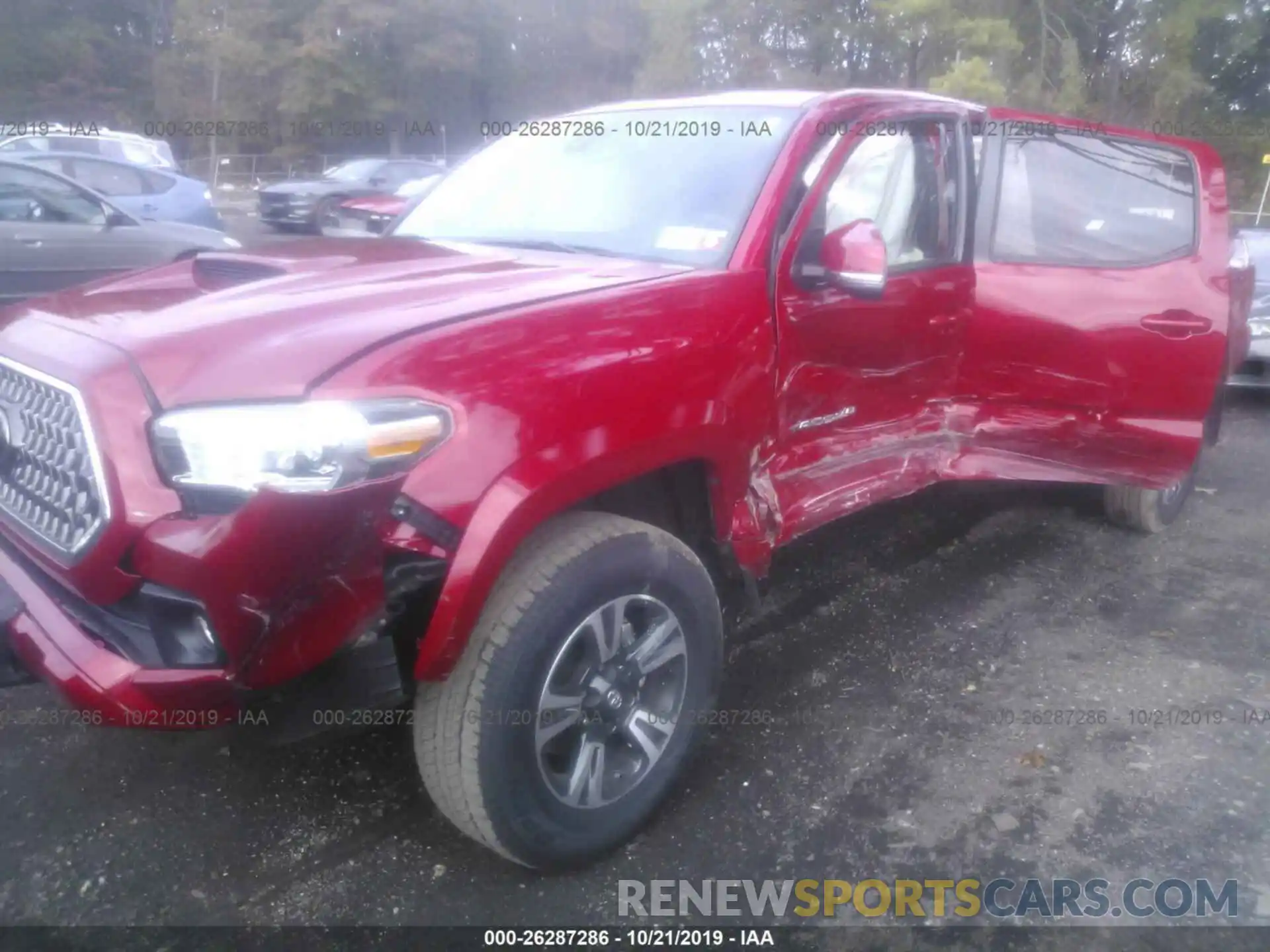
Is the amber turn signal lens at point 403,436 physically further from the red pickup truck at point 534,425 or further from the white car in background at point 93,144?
the white car in background at point 93,144

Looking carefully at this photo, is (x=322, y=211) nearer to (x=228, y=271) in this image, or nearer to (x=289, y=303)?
(x=228, y=271)

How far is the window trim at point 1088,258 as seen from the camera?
12.8ft

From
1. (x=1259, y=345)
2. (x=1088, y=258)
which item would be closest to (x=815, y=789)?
(x=1088, y=258)

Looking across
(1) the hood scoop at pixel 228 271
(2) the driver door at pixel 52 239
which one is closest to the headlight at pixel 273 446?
(1) the hood scoop at pixel 228 271

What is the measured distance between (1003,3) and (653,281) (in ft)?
87.4

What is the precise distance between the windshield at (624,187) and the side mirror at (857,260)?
0.27m

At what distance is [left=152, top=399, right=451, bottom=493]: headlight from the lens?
77.9 inches

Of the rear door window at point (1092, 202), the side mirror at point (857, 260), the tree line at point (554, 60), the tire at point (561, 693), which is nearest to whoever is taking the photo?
the tire at point (561, 693)

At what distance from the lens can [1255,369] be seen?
25.4 feet

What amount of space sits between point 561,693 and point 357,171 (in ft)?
63.0

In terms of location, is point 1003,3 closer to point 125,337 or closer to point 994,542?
point 994,542

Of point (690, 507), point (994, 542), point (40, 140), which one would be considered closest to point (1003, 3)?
point (40, 140)

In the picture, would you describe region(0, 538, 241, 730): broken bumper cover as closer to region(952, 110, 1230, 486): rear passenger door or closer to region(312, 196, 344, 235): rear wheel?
region(952, 110, 1230, 486): rear passenger door

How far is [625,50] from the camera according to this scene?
44.1 metres
